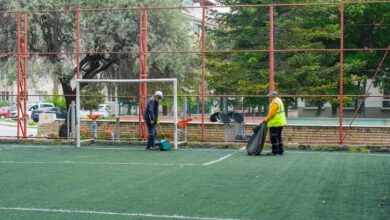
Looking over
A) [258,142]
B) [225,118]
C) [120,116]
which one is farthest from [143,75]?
[258,142]

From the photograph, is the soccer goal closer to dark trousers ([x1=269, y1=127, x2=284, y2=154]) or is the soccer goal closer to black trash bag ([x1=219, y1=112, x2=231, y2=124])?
black trash bag ([x1=219, y1=112, x2=231, y2=124])

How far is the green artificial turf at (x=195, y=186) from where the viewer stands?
7836 millimetres

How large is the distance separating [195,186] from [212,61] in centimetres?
1986

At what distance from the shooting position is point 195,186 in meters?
10.0

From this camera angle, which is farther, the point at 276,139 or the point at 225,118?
the point at 225,118

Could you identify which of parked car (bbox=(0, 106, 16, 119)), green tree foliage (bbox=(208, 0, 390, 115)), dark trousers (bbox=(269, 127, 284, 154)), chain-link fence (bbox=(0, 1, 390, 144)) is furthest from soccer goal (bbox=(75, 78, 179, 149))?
parked car (bbox=(0, 106, 16, 119))

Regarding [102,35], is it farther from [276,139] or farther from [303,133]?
[276,139]

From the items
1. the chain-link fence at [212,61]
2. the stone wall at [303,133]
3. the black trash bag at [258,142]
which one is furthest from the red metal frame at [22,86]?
the black trash bag at [258,142]

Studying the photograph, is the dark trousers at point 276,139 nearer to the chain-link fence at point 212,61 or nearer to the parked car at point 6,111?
the chain-link fence at point 212,61

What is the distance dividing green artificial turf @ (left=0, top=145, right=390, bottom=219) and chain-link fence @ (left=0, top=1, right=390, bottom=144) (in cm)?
399

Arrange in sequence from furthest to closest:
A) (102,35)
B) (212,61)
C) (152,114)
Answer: (212,61)
(102,35)
(152,114)

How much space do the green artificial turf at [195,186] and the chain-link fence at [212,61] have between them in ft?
13.1

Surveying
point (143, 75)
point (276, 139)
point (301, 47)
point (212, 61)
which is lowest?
point (276, 139)

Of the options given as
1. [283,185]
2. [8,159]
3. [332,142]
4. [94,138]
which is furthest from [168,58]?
[283,185]
